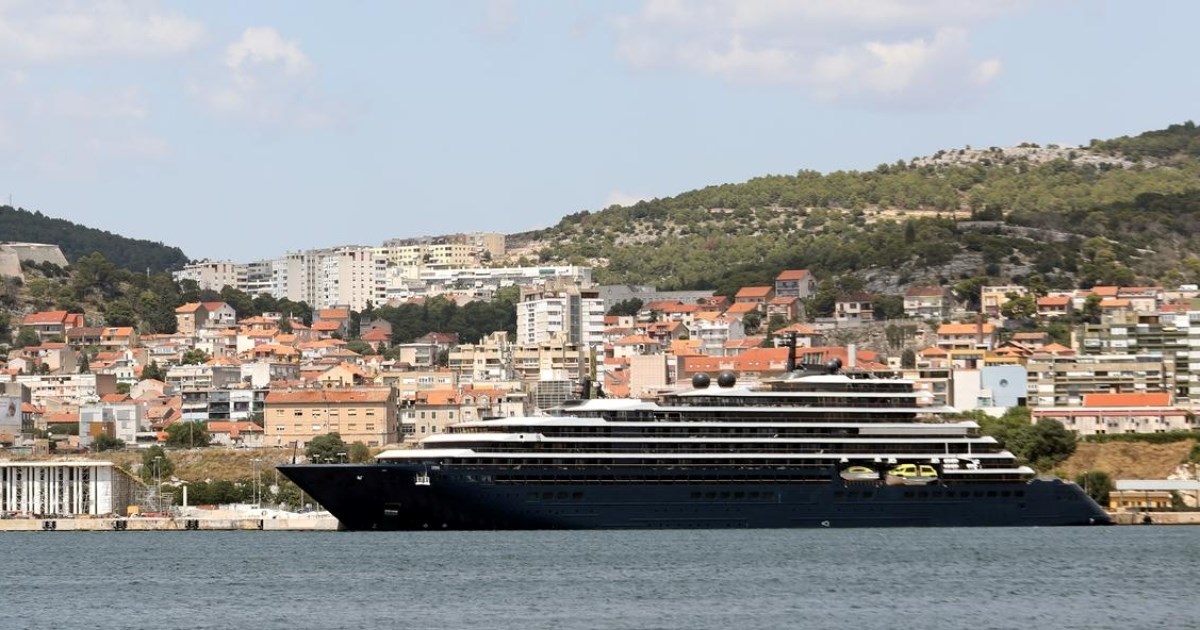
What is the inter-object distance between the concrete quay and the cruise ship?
15033mm

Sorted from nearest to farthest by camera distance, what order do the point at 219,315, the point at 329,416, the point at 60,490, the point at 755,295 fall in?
the point at 60,490 → the point at 329,416 → the point at 755,295 → the point at 219,315

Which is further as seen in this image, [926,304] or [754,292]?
[754,292]

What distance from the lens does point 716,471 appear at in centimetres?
8006

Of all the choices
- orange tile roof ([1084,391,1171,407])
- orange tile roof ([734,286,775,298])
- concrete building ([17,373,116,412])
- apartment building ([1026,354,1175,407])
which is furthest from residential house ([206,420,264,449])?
orange tile roof ([734,286,775,298])

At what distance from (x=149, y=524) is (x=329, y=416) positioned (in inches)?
1159

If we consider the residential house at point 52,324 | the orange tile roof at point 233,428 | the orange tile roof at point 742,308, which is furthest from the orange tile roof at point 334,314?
the orange tile roof at point 233,428

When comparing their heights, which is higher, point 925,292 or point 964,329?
point 925,292

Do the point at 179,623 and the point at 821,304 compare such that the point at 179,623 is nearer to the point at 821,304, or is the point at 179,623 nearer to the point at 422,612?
the point at 422,612

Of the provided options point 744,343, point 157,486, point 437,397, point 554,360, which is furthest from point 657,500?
point 744,343

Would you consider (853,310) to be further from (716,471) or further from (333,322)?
(716,471)

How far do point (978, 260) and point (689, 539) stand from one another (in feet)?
317

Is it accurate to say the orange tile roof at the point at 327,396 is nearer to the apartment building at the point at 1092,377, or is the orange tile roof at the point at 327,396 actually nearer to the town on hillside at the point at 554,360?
the town on hillside at the point at 554,360

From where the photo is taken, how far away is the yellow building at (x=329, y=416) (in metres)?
128

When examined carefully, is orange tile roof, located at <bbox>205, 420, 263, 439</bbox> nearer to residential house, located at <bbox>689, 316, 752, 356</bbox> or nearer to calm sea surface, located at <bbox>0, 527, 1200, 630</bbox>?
residential house, located at <bbox>689, 316, 752, 356</bbox>
